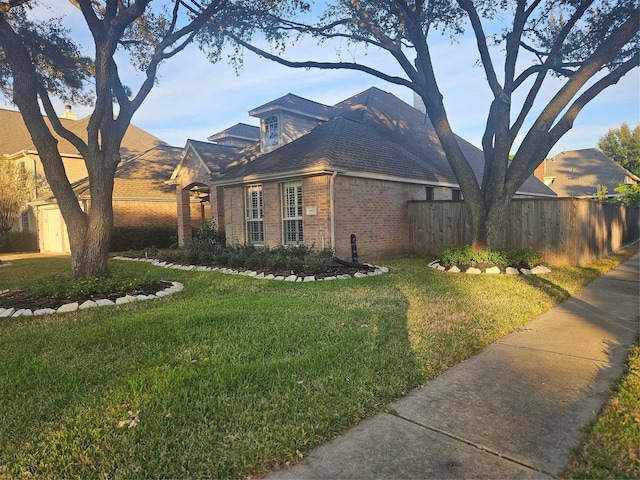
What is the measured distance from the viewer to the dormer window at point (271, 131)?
1588cm

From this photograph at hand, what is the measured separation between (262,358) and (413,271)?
6593 millimetres

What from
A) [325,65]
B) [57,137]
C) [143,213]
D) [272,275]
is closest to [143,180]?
[143,213]

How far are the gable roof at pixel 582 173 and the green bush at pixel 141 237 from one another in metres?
28.6

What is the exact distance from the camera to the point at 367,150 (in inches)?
511

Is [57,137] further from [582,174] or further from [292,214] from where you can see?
[582,174]

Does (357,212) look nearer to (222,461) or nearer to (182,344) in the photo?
(182,344)

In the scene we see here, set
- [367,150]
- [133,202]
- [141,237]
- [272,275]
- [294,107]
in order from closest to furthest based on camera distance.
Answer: [272,275]
[367,150]
[294,107]
[141,237]
[133,202]

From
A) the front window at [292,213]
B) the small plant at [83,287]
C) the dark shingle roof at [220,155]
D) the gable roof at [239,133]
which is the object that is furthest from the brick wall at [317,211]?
the gable roof at [239,133]

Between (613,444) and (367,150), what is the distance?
11.4m

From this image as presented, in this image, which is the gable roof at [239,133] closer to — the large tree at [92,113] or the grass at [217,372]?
the large tree at [92,113]

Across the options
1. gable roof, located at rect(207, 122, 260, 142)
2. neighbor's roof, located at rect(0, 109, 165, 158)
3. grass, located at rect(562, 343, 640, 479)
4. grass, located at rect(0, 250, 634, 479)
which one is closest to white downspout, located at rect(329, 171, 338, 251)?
grass, located at rect(0, 250, 634, 479)

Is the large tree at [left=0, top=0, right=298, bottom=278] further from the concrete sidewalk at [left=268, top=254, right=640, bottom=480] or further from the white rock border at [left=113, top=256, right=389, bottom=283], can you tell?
the concrete sidewalk at [left=268, top=254, right=640, bottom=480]

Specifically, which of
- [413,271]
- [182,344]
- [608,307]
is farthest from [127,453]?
[413,271]

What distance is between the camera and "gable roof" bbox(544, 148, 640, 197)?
29.6 m
